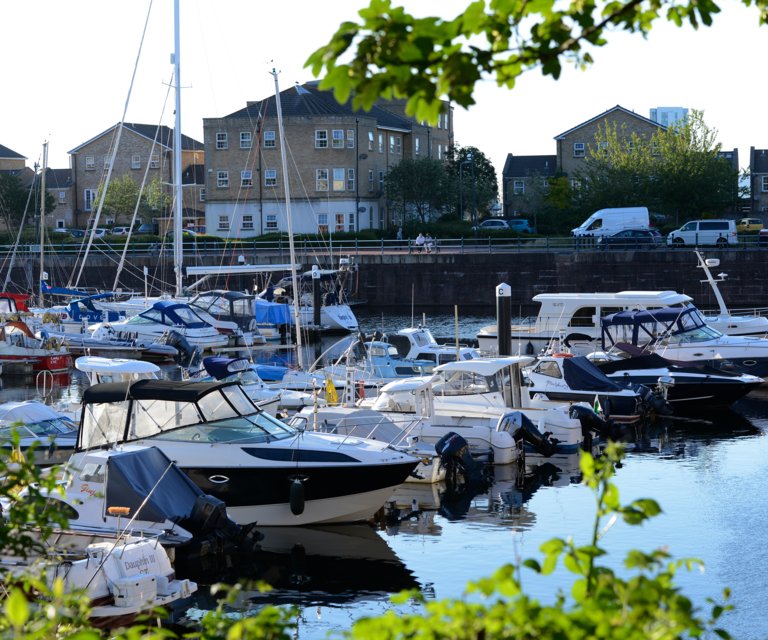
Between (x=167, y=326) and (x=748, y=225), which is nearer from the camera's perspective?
(x=167, y=326)

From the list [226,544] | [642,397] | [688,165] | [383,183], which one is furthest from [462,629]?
[383,183]

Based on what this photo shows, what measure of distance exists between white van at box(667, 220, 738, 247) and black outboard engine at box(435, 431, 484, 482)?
43.6m

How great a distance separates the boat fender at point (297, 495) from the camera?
18.5m

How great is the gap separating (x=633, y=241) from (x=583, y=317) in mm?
27180

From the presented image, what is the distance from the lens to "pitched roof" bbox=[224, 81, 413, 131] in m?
80.6

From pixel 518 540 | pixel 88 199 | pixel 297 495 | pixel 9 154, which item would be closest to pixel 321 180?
pixel 88 199

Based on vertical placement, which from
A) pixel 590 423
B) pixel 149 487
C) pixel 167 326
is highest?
pixel 149 487

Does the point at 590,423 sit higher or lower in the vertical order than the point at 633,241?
lower

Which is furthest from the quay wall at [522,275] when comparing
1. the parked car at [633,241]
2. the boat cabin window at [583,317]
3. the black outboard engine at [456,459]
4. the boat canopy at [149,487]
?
the boat canopy at [149,487]

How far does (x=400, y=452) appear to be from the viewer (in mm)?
19312

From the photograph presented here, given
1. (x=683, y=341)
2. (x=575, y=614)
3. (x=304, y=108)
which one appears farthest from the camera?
(x=304, y=108)

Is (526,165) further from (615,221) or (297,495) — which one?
(297,495)

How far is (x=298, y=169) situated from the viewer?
80.6 m

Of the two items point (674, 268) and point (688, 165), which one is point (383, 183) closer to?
point (688, 165)
